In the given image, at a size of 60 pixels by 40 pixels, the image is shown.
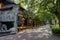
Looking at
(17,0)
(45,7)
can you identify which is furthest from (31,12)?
(45,7)

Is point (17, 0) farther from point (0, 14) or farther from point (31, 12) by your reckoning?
point (0, 14)

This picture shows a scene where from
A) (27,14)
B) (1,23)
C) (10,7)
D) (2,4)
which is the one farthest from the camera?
(27,14)

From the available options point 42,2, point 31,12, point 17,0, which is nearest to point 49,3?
point 42,2

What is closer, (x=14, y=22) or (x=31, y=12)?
(x=14, y=22)

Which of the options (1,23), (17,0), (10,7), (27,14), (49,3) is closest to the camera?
(49,3)

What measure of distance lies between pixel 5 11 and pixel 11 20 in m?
1.26

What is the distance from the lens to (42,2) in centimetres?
1231

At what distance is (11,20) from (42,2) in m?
3.59

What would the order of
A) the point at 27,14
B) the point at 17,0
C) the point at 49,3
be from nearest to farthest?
the point at 49,3 → the point at 17,0 → the point at 27,14

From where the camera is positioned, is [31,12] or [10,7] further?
[31,12]

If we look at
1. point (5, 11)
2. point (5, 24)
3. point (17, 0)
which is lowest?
point (5, 24)

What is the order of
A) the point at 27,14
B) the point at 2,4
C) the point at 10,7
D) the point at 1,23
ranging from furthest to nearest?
1. the point at 27,14
2. the point at 2,4
3. the point at 10,7
4. the point at 1,23

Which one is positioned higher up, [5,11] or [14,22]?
[5,11]

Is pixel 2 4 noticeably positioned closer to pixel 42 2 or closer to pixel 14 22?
pixel 14 22
